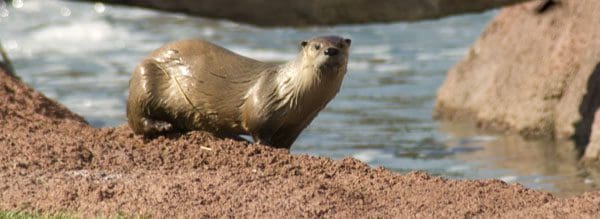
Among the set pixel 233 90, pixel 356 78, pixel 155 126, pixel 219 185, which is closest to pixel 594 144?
pixel 233 90

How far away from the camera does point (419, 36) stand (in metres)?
19.4

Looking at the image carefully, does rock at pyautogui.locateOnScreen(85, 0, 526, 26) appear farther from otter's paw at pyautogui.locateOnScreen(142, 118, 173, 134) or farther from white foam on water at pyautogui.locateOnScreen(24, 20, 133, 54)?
white foam on water at pyautogui.locateOnScreen(24, 20, 133, 54)

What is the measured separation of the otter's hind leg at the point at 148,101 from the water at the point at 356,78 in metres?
2.57

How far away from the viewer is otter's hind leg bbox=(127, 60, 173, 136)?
26.7ft

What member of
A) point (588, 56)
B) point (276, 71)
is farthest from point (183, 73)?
point (588, 56)

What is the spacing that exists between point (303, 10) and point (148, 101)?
116cm

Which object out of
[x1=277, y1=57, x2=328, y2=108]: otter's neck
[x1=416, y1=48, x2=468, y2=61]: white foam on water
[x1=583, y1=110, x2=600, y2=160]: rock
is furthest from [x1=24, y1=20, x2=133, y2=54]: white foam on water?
[x1=277, y1=57, x2=328, y2=108]: otter's neck

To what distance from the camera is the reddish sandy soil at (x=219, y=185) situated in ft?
20.3

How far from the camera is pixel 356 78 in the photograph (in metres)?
15.6

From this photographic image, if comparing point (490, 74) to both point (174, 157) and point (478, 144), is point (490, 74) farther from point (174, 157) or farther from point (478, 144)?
point (174, 157)

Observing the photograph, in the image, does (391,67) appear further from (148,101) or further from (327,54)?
(327,54)

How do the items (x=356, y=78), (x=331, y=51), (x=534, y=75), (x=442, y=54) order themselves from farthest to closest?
(x=442, y=54)
(x=356, y=78)
(x=534, y=75)
(x=331, y=51)

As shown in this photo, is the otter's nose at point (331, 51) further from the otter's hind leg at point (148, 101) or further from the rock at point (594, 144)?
the rock at point (594, 144)

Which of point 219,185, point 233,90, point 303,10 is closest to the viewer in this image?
point 219,185
